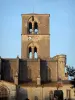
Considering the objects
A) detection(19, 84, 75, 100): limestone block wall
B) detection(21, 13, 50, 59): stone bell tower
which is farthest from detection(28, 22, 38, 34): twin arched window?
detection(19, 84, 75, 100): limestone block wall

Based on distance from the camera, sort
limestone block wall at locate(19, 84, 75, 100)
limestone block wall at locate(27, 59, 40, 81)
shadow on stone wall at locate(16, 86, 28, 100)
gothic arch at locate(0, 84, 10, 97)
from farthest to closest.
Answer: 1. limestone block wall at locate(27, 59, 40, 81)
2. limestone block wall at locate(19, 84, 75, 100)
3. shadow on stone wall at locate(16, 86, 28, 100)
4. gothic arch at locate(0, 84, 10, 97)

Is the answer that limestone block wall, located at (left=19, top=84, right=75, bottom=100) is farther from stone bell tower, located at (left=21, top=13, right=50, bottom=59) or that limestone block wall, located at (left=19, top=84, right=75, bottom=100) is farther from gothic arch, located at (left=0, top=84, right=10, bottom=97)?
stone bell tower, located at (left=21, top=13, right=50, bottom=59)

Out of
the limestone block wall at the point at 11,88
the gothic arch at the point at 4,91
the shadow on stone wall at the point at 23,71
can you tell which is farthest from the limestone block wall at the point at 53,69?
the gothic arch at the point at 4,91

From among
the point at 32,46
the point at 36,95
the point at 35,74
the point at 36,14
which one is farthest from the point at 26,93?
the point at 36,14

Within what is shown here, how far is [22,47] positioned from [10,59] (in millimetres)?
4224

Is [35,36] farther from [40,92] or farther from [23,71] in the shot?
[40,92]

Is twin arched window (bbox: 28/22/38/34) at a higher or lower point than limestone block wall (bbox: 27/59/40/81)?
higher

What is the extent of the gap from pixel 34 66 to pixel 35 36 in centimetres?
706

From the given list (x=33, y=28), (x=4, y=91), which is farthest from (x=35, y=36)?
(x=4, y=91)

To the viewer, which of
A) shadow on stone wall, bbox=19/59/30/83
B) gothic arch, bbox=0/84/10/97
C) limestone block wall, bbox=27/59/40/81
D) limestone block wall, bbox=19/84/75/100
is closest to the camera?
gothic arch, bbox=0/84/10/97

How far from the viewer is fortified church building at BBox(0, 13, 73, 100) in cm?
7481

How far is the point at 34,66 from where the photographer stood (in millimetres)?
82562

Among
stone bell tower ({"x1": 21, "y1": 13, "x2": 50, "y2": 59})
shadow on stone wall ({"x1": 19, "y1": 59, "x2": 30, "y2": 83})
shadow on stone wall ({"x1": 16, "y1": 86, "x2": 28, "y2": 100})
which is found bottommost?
shadow on stone wall ({"x1": 16, "y1": 86, "x2": 28, "y2": 100})

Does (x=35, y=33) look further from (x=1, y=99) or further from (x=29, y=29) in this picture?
(x=1, y=99)
